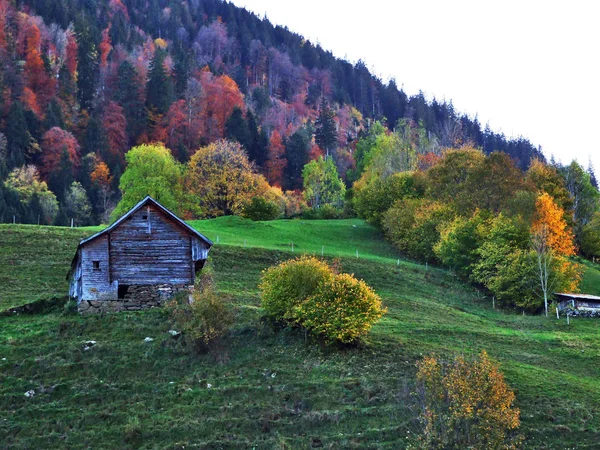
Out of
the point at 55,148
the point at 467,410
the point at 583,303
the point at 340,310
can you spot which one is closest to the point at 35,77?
the point at 55,148

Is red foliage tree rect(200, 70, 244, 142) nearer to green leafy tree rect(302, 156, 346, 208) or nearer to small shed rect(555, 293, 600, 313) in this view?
green leafy tree rect(302, 156, 346, 208)

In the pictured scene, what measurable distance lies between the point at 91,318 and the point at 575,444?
80.8ft

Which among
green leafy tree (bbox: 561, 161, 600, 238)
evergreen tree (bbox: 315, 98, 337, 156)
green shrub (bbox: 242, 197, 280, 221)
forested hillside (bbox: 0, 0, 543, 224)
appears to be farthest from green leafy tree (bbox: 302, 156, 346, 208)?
evergreen tree (bbox: 315, 98, 337, 156)

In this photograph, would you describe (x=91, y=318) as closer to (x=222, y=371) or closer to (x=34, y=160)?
(x=222, y=371)

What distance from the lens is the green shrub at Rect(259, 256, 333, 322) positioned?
41.2m

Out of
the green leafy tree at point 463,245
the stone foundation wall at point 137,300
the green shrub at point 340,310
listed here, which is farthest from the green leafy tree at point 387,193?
the green shrub at point 340,310

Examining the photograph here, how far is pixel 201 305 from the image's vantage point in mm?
39000

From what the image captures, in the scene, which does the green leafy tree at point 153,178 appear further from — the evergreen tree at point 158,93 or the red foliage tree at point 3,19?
the red foliage tree at point 3,19

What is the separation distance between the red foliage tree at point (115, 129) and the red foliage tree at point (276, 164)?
25397 mm

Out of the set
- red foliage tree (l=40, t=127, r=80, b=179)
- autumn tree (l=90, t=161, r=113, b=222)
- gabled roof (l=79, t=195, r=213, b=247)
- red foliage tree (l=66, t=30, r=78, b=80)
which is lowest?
gabled roof (l=79, t=195, r=213, b=247)

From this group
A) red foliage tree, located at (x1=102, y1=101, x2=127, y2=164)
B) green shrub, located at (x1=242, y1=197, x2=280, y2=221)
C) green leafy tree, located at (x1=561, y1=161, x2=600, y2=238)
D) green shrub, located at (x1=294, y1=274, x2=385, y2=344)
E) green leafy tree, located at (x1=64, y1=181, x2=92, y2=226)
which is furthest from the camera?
red foliage tree, located at (x1=102, y1=101, x2=127, y2=164)

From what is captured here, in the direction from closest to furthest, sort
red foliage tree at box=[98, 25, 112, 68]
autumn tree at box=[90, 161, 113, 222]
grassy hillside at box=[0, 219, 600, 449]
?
1. grassy hillside at box=[0, 219, 600, 449]
2. autumn tree at box=[90, 161, 113, 222]
3. red foliage tree at box=[98, 25, 112, 68]

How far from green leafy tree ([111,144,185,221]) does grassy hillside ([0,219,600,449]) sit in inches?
1438

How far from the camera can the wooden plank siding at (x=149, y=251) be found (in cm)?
4441
